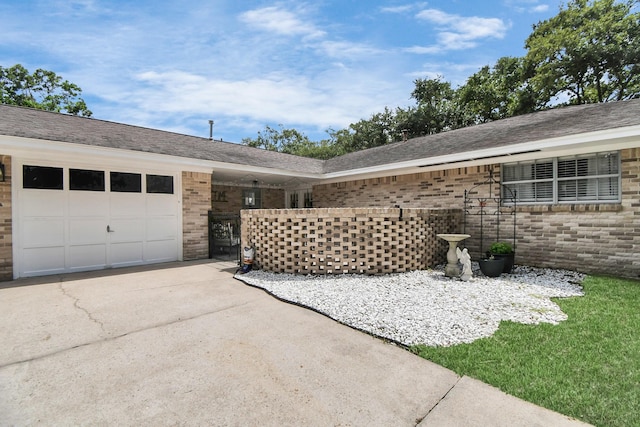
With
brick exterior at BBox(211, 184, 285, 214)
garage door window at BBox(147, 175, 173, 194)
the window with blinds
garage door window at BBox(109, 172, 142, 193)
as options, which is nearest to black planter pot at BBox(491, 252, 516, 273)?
the window with blinds

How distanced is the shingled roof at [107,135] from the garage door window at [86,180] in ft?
2.83

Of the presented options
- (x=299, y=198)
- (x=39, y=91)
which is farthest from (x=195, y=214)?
(x=39, y=91)

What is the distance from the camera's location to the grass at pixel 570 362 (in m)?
2.22

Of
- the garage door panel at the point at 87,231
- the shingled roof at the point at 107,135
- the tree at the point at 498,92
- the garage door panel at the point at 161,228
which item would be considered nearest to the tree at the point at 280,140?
the tree at the point at 498,92

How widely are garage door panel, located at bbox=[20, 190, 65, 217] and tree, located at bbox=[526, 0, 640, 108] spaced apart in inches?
981

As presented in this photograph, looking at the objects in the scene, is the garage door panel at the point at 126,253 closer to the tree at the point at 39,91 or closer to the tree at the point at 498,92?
the tree at the point at 498,92

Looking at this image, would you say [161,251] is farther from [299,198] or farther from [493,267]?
[493,267]

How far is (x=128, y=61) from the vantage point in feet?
35.1

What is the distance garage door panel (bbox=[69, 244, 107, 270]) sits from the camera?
23.4ft

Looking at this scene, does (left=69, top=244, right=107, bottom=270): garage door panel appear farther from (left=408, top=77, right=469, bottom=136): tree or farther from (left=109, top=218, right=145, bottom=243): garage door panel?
(left=408, top=77, right=469, bottom=136): tree

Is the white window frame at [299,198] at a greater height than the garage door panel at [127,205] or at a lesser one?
greater

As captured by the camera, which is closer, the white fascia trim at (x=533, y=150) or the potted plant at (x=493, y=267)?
the white fascia trim at (x=533, y=150)

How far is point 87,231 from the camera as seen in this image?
7301 mm

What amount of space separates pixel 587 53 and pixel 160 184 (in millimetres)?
23694
